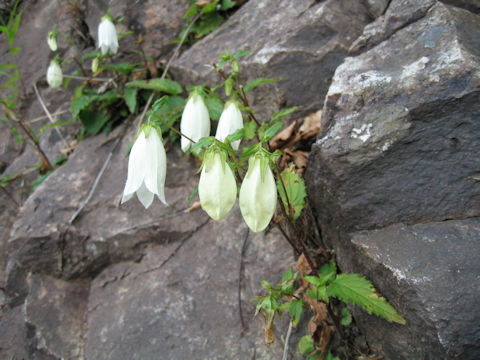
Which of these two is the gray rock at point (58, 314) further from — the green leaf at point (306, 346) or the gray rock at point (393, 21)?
the gray rock at point (393, 21)

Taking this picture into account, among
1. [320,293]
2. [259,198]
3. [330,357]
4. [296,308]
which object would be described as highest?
[259,198]

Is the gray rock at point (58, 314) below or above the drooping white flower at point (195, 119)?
below

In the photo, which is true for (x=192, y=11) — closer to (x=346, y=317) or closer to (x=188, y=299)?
(x=188, y=299)

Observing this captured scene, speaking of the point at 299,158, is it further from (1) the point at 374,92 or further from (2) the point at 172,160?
(2) the point at 172,160

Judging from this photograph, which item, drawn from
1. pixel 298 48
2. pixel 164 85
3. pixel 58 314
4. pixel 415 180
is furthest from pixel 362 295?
pixel 164 85

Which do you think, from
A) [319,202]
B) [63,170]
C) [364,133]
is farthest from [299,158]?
[63,170]

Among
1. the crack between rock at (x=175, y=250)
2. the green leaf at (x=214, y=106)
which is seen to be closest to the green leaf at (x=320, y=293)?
the crack between rock at (x=175, y=250)
